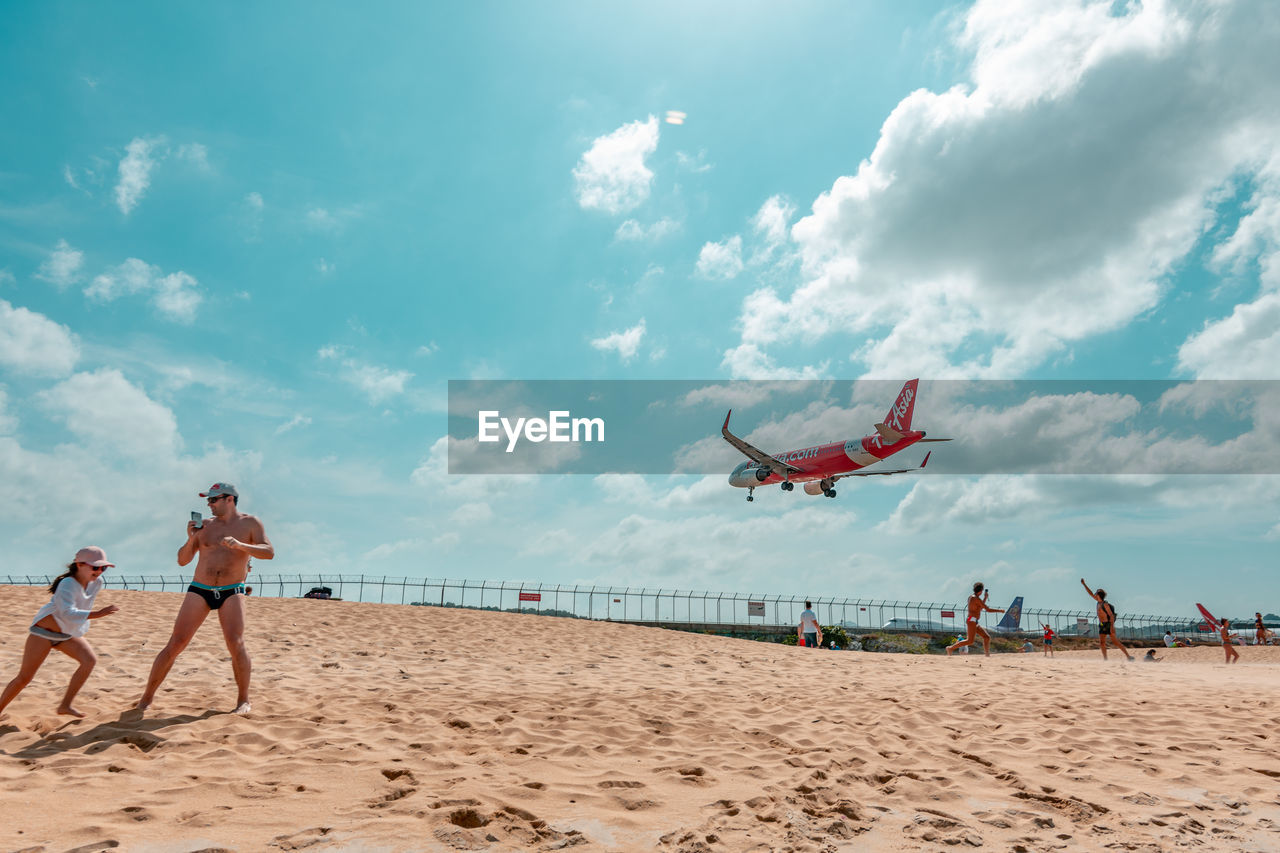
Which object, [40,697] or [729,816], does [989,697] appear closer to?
[729,816]

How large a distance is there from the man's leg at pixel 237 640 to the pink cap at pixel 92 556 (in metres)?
1.11

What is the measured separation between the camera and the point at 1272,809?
4531mm

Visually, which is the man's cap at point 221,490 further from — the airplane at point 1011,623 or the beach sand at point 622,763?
the airplane at point 1011,623

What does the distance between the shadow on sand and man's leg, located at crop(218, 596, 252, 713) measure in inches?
18.6

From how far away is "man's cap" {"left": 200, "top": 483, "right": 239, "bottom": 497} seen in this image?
6.45 m

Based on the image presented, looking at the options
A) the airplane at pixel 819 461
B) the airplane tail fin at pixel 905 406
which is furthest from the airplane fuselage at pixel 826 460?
the airplane tail fin at pixel 905 406

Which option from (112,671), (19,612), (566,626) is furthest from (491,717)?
(19,612)

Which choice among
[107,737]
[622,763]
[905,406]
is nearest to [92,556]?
[107,737]

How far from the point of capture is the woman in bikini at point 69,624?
5.99m

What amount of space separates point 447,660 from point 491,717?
17.2 feet

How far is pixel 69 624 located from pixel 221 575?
4.20 feet

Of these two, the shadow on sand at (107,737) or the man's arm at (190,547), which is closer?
the shadow on sand at (107,737)

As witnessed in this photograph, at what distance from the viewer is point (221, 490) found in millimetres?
6477

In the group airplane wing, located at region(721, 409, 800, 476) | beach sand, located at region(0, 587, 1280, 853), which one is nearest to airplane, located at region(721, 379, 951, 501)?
airplane wing, located at region(721, 409, 800, 476)
